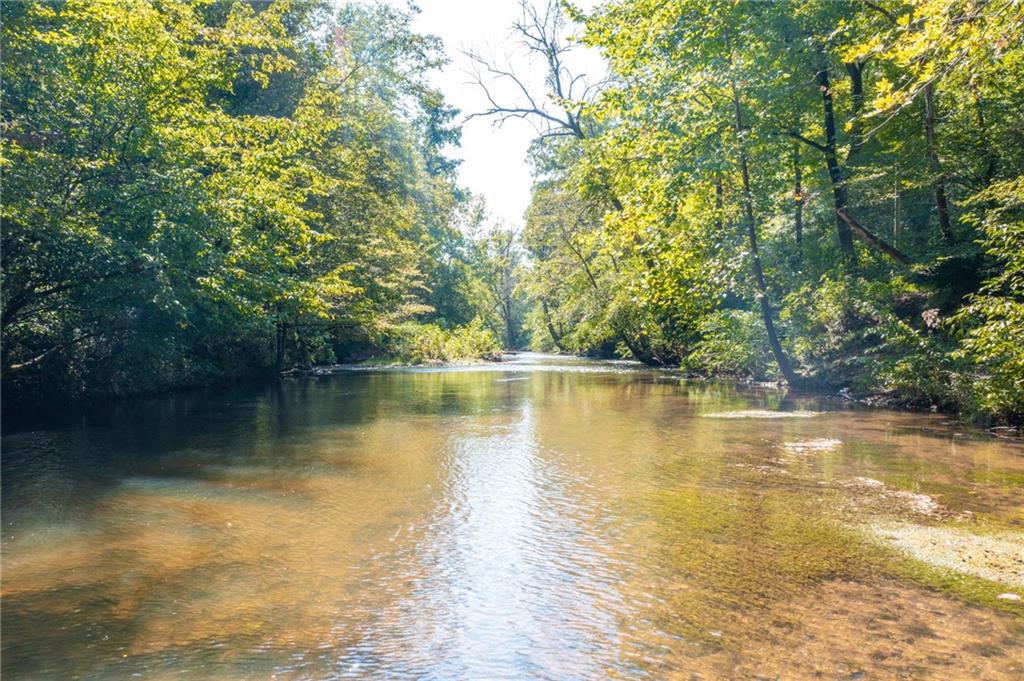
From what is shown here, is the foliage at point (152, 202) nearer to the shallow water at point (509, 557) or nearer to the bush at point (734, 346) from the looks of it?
the shallow water at point (509, 557)

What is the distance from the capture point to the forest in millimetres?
9828

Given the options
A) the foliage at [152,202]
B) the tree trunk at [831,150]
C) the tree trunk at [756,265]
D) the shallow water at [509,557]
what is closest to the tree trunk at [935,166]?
the tree trunk at [831,150]

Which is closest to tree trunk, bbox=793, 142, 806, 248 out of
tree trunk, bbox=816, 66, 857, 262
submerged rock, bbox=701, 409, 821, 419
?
tree trunk, bbox=816, 66, 857, 262

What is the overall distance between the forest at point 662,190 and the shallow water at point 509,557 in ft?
10.7

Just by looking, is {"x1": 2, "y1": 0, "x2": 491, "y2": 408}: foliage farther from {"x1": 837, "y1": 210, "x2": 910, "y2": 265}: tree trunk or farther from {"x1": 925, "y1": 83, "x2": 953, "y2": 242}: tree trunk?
{"x1": 925, "y1": 83, "x2": 953, "y2": 242}: tree trunk

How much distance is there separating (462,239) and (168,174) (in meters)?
46.2

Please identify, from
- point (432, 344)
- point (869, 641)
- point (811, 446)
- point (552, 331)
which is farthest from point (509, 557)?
point (552, 331)

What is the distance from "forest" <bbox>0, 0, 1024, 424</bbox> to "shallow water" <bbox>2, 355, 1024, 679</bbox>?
3.27 meters

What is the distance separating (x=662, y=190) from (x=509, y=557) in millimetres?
12094

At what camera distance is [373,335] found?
90.4 ft

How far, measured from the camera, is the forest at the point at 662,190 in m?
9.83

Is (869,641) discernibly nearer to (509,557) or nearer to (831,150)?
(509,557)

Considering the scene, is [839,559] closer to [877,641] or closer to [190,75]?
[877,641]

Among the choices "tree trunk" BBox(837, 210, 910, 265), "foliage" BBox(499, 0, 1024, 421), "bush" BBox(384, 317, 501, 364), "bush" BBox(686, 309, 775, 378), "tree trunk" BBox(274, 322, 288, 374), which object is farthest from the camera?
"bush" BBox(384, 317, 501, 364)
